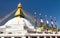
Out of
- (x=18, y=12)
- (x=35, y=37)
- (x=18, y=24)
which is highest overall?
(x=18, y=12)

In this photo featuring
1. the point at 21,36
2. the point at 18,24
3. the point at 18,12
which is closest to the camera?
the point at 21,36

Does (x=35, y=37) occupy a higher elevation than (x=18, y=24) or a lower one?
lower

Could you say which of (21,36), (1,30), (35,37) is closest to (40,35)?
(35,37)

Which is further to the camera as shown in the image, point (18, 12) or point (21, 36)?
point (18, 12)

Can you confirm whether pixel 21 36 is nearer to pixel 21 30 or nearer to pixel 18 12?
pixel 21 30

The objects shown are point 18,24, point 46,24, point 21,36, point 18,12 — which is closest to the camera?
point 21,36

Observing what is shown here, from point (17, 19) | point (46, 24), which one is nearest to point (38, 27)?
point (46, 24)

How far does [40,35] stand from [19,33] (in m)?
5.38

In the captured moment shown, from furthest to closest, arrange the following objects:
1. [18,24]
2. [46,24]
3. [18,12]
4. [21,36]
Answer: [18,12]
[46,24]
[18,24]
[21,36]

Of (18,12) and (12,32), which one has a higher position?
(18,12)

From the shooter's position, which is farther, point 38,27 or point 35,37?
point 38,27

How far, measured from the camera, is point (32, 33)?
49.6 meters

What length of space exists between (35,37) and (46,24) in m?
7.95

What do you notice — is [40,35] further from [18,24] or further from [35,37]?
[18,24]
